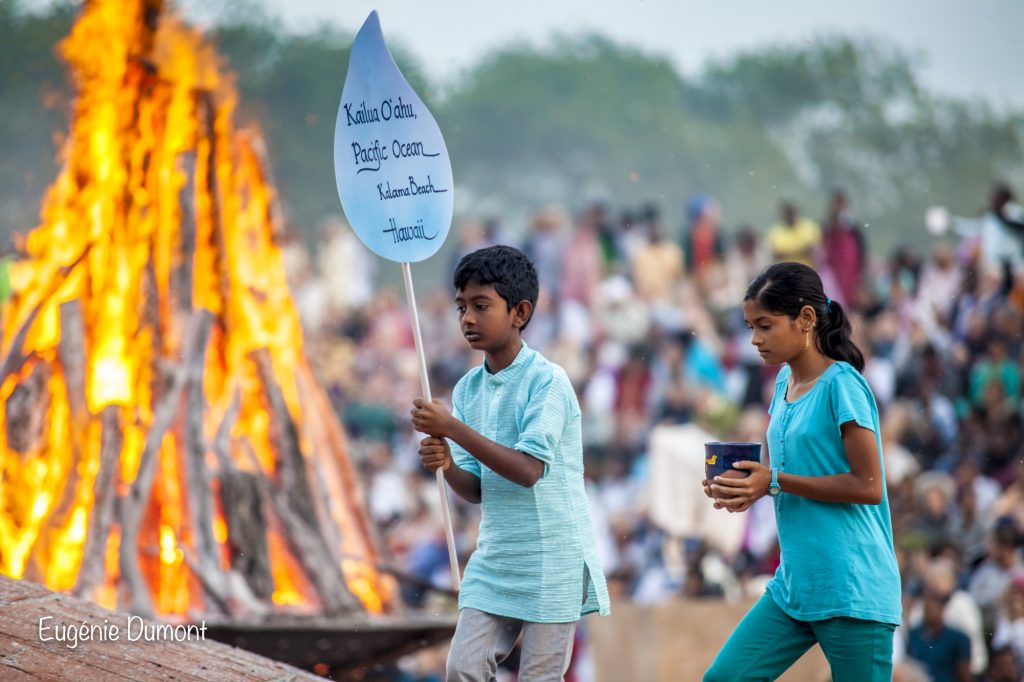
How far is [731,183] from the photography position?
3281cm

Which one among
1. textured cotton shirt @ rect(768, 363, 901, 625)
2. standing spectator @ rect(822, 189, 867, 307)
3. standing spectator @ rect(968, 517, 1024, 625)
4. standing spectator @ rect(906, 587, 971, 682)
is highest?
standing spectator @ rect(822, 189, 867, 307)

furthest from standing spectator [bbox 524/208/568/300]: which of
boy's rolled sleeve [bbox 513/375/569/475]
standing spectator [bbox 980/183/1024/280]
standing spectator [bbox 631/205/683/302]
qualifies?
boy's rolled sleeve [bbox 513/375/569/475]

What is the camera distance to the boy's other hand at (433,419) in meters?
3.61

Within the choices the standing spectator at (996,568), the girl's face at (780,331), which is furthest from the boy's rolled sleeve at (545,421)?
the standing spectator at (996,568)

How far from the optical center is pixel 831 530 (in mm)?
3604

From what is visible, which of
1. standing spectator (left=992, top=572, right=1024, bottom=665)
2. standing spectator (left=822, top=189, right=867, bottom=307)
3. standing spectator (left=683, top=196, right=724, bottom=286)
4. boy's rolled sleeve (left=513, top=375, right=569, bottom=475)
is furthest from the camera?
standing spectator (left=683, top=196, right=724, bottom=286)

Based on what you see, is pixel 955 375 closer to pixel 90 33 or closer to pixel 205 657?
pixel 90 33

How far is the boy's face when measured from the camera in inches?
149

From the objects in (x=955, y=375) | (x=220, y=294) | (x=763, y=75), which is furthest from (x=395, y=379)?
(x=763, y=75)

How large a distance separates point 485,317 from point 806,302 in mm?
916

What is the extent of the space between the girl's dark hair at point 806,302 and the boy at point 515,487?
0.64 metres

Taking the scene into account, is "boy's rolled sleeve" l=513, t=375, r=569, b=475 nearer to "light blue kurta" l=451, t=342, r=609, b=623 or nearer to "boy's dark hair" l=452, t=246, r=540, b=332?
"light blue kurta" l=451, t=342, r=609, b=623

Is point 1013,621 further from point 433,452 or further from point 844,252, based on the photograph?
point 433,452

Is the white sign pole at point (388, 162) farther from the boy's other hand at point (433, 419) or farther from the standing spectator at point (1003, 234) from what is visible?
the standing spectator at point (1003, 234)
